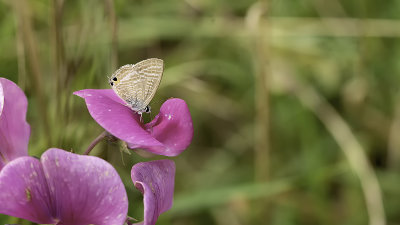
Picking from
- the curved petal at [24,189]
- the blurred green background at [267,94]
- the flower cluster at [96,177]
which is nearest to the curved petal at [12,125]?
the flower cluster at [96,177]

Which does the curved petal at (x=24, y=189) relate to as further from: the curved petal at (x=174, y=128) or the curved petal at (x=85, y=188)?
the curved petal at (x=174, y=128)

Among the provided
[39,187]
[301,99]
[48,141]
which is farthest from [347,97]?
[39,187]

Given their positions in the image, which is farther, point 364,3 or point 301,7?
point 301,7

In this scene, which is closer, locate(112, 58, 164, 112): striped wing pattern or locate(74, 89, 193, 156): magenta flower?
locate(74, 89, 193, 156): magenta flower

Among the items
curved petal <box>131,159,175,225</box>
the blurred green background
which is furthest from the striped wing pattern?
the blurred green background

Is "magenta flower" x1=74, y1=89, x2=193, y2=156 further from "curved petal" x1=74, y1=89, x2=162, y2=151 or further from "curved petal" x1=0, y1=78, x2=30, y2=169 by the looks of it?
"curved petal" x1=0, y1=78, x2=30, y2=169

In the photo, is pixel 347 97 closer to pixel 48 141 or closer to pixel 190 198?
pixel 190 198
